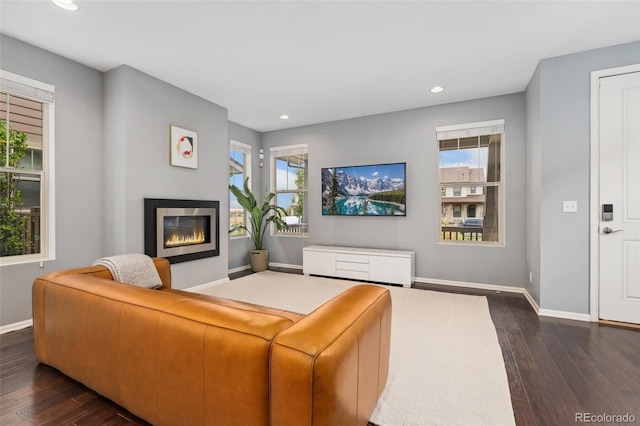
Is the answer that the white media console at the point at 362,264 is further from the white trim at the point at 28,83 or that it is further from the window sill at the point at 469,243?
the white trim at the point at 28,83

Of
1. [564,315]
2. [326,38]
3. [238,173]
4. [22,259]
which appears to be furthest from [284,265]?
[564,315]

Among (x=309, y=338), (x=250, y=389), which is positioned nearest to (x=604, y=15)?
(x=309, y=338)

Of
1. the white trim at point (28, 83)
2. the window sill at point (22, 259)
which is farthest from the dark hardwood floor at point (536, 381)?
the white trim at point (28, 83)

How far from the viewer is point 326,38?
278 centimetres

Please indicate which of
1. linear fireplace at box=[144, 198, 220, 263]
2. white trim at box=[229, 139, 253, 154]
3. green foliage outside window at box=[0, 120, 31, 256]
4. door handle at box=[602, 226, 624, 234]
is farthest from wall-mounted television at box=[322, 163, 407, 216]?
green foliage outside window at box=[0, 120, 31, 256]

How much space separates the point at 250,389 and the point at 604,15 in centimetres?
373

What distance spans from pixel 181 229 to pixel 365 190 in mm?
2893

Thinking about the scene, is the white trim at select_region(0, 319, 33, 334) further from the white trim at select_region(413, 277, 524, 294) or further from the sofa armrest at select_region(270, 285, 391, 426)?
the white trim at select_region(413, 277, 524, 294)

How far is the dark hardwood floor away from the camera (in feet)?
5.34

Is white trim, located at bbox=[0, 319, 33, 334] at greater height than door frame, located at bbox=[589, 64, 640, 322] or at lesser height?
lesser

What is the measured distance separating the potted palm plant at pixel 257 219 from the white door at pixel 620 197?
4.42 m

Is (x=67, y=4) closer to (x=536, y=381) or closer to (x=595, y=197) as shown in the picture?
(x=536, y=381)

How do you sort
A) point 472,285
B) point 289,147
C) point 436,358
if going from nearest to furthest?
1. point 436,358
2. point 472,285
3. point 289,147

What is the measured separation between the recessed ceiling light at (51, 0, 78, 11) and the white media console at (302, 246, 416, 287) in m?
3.92
